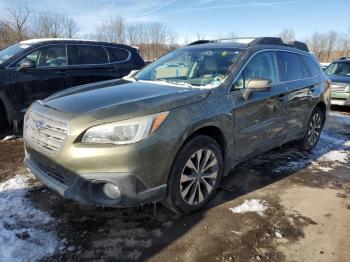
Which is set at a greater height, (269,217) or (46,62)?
(46,62)

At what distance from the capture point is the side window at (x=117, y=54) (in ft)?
24.9

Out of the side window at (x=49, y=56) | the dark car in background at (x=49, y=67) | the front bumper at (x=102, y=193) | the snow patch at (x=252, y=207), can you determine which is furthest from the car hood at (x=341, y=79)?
the front bumper at (x=102, y=193)

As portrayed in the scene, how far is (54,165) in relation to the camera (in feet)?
10.1

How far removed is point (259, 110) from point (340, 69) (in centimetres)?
986

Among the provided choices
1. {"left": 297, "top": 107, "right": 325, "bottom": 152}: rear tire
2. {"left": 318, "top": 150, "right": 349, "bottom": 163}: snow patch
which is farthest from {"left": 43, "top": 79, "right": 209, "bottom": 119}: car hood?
{"left": 318, "top": 150, "right": 349, "bottom": 163}: snow patch

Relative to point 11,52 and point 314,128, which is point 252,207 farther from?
point 11,52

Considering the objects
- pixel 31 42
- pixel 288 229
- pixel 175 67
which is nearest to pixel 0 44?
pixel 31 42

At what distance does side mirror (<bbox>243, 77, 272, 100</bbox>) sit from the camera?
3902 mm

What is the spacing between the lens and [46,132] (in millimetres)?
3199

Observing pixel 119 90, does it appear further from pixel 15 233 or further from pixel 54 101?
pixel 15 233

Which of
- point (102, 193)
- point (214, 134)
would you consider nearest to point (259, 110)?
point (214, 134)

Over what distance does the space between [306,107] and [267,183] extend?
1.55 meters

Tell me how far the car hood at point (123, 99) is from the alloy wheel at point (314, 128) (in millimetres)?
2949

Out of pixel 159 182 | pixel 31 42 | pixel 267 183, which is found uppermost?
pixel 31 42
